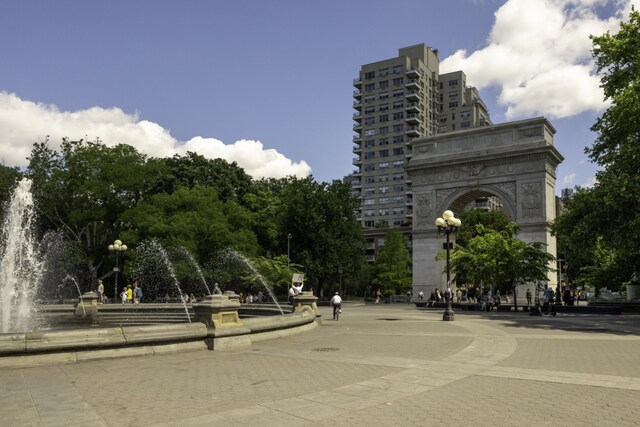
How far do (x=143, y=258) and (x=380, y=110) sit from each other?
250 feet

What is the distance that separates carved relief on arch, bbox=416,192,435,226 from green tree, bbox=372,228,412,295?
1694 cm

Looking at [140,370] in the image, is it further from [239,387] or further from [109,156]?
[109,156]

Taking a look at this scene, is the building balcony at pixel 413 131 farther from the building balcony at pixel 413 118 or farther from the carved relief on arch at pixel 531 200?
the carved relief on arch at pixel 531 200

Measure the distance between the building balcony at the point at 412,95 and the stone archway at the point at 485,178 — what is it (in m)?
58.0

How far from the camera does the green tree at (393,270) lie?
65.9 m

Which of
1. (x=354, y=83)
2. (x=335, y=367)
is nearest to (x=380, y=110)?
(x=354, y=83)

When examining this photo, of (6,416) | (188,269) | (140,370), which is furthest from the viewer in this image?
(188,269)

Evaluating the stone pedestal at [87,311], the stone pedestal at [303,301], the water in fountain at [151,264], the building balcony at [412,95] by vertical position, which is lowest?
the stone pedestal at [87,311]

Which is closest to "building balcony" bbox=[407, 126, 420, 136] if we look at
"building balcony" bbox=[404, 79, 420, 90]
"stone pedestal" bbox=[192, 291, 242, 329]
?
"building balcony" bbox=[404, 79, 420, 90]

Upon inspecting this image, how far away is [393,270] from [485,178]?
2296 centimetres

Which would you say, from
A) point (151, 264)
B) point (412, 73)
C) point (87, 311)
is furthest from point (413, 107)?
point (87, 311)

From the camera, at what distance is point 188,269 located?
4250 centimetres

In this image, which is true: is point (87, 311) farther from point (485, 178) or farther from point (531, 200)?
point (531, 200)

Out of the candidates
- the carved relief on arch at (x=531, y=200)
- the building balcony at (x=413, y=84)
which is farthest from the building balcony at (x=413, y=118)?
the carved relief on arch at (x=531, y=200)
